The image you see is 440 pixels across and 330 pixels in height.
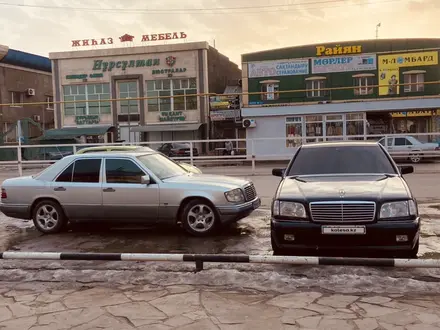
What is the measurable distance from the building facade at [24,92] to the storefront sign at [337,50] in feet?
78.7

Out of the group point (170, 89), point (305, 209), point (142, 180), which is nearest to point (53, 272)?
point (142, 180)

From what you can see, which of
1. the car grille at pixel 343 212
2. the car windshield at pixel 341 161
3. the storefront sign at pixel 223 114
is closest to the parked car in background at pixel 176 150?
the storefront sign at pixel 223 114

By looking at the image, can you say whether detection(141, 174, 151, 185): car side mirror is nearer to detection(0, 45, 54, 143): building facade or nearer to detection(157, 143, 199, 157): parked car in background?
detection(157, 143, 199, 157): parked car in background

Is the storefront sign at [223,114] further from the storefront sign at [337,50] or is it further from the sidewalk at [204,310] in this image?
the sidewalk at [204,310]

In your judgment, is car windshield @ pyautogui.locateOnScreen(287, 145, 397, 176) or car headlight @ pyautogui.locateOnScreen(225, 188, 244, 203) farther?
car headlight @ pyautogui.locateOnScreen(225, 188, 244, 203)

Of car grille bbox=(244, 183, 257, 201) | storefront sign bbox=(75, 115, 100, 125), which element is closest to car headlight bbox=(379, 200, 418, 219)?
car grille bbox=(244, 183, 257, 201)

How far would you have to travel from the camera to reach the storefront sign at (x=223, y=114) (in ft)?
119

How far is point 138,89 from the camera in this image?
4000 centimetres

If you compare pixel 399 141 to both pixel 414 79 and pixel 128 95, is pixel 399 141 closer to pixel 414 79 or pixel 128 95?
pixel 414 79

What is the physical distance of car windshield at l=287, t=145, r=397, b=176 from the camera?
22.8 feet

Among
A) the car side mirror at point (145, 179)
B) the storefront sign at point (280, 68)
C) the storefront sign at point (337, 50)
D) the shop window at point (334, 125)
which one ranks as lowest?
the car side mirror at point (145, 179)

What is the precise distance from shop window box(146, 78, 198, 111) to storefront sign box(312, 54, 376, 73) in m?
11.6

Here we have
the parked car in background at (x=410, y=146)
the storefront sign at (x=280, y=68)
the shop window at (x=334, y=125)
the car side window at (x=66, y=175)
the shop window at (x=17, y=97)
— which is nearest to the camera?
the car side window at (x=66, y=175)

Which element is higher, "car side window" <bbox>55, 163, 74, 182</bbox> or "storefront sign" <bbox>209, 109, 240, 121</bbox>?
"storefront sign" <bbox>209, 109, 240, 121</bbox>
